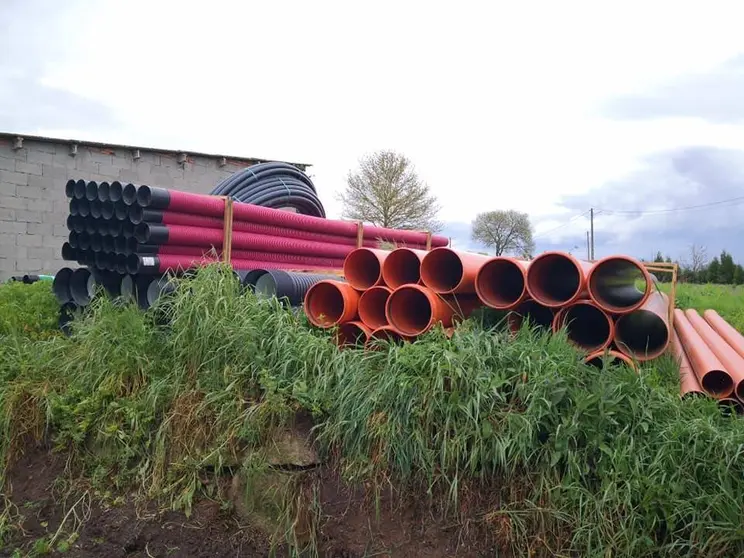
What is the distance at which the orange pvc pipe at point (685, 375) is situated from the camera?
382 centimetres

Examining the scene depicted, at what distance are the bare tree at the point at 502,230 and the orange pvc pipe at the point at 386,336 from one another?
88.7 feet

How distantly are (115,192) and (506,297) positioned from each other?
3.76m

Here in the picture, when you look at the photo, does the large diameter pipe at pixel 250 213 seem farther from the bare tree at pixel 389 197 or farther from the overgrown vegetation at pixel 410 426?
the bare tree at pixel 389 197

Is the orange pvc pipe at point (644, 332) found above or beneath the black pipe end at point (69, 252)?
beneath

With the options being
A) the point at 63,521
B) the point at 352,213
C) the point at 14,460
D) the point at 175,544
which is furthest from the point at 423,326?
the point at 352,213

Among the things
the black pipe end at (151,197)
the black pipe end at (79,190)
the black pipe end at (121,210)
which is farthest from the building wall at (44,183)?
the black pipe end at (151,197)

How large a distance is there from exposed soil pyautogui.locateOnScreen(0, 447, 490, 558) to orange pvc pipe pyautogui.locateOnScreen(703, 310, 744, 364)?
298cm

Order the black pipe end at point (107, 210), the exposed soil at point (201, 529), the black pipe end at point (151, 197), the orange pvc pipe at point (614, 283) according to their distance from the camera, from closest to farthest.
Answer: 1. the exposed soil at point (201, 529)
2. the orange pvc pipe at point (614, 283)
3. the black pipe end at point (151, 197)
4. the black pipe end at point (107, 210)

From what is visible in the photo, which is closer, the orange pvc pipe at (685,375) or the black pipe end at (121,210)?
the orange pvc pipe at (685,375)

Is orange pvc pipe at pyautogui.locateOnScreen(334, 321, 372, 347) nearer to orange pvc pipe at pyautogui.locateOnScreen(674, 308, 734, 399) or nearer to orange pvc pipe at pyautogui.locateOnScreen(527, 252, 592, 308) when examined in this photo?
orange pvc pipe at pyautogui.locateOnScreen(527, 252, 592, 308)

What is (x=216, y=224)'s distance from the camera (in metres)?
6.21

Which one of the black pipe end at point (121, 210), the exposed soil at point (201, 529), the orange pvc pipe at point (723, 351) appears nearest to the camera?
the exposed soil at point (201, 529)

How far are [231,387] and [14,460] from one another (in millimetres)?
1949

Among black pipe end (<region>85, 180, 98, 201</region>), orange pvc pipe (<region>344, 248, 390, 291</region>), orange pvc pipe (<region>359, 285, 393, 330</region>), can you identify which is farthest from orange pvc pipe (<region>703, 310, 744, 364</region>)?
black pipe end (<region>85, 180, 98, 201</region>)
